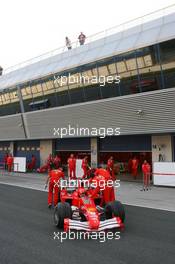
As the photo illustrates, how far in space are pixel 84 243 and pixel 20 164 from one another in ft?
72.3

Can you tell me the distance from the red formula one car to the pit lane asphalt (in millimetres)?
355

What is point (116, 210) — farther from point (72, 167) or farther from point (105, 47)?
point (105, 47)

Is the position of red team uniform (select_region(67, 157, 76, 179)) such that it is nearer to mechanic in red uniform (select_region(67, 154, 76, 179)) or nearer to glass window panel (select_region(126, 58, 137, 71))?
mechanic in red uniform (select_region(67, 154, 76, 179))

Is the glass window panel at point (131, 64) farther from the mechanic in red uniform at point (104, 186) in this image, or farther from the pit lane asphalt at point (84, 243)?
the pit lane asphalt at point (84, 243)

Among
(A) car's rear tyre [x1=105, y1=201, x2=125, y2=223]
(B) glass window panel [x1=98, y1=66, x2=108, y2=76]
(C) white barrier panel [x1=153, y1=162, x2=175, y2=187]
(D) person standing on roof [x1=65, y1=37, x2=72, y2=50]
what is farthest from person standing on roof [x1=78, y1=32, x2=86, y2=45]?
(A) car's rear tyre [x1=105, y1=201, x2=125, y2=223]

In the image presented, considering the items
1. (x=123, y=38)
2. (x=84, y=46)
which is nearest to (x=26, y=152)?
(x=84, y=46)

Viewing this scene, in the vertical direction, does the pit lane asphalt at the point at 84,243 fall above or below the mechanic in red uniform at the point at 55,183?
below

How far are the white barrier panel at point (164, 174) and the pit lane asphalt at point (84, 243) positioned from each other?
6690mm

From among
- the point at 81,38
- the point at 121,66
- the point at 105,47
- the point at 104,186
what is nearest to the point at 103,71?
the point at 121,66

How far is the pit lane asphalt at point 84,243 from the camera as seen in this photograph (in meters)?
6.25

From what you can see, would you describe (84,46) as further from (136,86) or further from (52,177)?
(52,177)

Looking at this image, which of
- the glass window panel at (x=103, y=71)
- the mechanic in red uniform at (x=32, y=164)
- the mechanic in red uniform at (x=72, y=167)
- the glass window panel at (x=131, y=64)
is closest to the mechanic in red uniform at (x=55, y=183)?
the mechanic in red uniform at (x=72, y=167)

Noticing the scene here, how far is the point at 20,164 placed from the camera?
28547mm

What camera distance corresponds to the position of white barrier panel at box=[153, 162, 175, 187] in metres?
17.3
